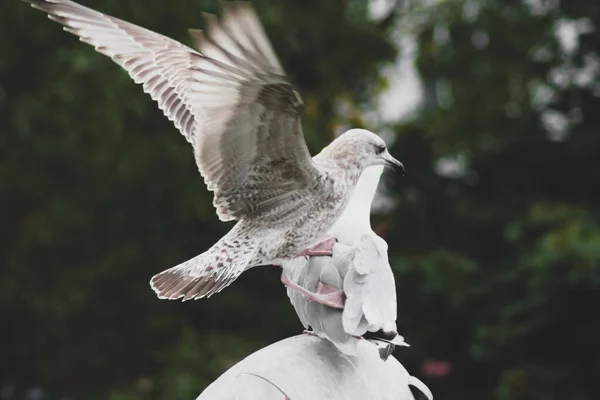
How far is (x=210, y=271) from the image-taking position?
2.73 m

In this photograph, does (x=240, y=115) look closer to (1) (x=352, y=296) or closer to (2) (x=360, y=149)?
(2) (x=360, y=149)

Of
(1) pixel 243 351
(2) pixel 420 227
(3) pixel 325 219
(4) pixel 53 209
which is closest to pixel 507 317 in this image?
(2) pixel 420 227

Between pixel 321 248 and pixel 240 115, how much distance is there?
0.36 m

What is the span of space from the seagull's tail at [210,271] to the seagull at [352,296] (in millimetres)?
179

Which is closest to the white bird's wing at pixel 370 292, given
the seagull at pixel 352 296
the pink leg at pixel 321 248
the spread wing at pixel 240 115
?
the seagull at pixel 352 296

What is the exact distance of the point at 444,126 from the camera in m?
7.50

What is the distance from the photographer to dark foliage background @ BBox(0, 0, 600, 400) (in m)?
6.56

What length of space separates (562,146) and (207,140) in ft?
15.5

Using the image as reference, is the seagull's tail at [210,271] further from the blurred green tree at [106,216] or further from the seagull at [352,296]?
the blurred green tree at [106,216]

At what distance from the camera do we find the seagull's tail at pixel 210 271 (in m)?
2.65

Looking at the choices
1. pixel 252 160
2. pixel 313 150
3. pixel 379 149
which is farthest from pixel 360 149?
pixel 313 150

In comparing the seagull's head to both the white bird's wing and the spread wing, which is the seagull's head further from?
the white bird's wing

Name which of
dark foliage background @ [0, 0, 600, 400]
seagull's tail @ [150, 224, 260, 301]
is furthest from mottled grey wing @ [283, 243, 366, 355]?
dark foliage background @ [0, 0, 600, 400]

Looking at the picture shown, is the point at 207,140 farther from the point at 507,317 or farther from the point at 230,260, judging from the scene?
the point at 507,317
